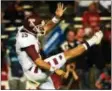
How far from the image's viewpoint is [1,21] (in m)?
4.34

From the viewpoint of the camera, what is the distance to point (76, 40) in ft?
14.2

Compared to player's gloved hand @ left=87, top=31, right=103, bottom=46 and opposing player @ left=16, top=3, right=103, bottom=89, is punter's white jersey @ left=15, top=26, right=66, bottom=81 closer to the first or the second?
opposing player @ left=16, top=3, right=103, bottom=89

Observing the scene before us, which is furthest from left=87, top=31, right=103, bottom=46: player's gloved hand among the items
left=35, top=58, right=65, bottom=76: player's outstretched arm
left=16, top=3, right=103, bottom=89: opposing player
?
left=35, top=58, right=65, bottom=76: player's outstretched arm

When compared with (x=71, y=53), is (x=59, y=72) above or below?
below

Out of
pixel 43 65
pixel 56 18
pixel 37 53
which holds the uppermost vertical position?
pixel 56 18

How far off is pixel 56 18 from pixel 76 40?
29cm

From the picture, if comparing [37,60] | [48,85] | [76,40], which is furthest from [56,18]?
[48,85]

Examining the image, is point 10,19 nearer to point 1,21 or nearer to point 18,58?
point 1,21

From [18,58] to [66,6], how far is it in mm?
618

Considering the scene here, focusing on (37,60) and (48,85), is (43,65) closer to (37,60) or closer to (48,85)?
(37,60)

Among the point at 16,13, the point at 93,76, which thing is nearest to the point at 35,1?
the point at 16,13

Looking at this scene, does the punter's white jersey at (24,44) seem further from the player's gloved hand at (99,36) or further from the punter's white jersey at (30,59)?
the player's gloved hand at (99,36)

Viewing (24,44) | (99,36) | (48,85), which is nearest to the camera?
(24,44)

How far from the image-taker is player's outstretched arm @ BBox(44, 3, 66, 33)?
4.14 metres
